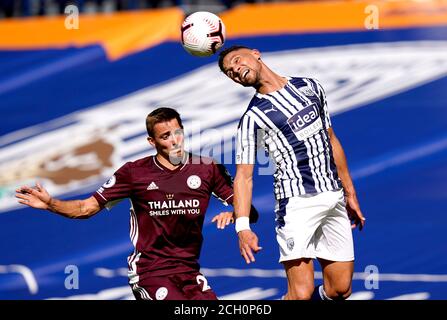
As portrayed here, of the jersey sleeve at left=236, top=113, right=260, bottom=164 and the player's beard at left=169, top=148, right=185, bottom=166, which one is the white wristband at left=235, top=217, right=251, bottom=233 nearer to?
the jersey sleeve at left=236, top=113, right=260, bottom=164

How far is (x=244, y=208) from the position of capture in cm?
626

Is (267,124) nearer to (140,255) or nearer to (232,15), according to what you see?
(140,255)

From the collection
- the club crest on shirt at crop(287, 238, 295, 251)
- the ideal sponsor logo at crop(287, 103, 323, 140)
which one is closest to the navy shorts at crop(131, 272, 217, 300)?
the club crest on shirt at crop(287, 238, 295, 251)

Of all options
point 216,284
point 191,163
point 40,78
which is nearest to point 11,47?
point 40,78

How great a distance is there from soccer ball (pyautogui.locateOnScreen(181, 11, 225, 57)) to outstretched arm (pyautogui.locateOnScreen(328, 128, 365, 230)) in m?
1.03

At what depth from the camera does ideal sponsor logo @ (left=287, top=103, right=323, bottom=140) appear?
254 inches

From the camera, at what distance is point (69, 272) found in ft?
30.1

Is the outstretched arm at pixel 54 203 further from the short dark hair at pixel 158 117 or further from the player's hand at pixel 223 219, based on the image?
the player's hand at pixel 223 219

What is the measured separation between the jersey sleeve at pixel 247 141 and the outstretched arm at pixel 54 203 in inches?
40.3

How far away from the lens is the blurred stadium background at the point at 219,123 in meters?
8.52

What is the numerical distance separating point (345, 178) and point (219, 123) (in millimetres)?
2762

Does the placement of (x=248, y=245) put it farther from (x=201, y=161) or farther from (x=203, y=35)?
(x=203, y=35)
